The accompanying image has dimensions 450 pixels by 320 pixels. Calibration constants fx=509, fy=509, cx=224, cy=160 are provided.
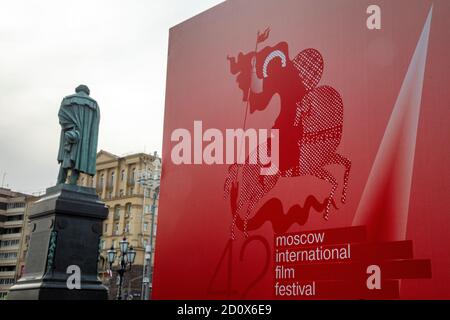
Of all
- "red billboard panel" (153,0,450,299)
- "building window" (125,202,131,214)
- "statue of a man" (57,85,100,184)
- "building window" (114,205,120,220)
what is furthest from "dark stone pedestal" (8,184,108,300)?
"building window" (114,205,120,220)

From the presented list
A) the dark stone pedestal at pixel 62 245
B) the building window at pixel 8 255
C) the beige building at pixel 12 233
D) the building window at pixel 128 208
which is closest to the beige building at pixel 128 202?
the building window at pixel 128 208

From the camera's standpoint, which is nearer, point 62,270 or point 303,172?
point 62,270

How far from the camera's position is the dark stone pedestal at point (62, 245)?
6.10 metres

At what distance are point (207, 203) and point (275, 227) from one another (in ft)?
6.54

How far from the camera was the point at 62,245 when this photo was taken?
626 centimetres

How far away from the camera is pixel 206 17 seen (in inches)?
467

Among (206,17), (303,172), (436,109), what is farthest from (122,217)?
(436,109)

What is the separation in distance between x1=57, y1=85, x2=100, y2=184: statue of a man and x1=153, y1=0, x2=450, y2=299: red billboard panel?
388cm

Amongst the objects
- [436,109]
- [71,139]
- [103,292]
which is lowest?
[103,292]

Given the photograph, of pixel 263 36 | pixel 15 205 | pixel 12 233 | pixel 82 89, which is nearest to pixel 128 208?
pixel 12 233

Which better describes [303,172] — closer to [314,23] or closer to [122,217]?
[314,23]

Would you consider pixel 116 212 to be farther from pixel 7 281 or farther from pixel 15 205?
pixel 15 205

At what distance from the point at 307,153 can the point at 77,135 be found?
422 centimetres

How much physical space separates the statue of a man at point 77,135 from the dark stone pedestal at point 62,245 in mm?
318
